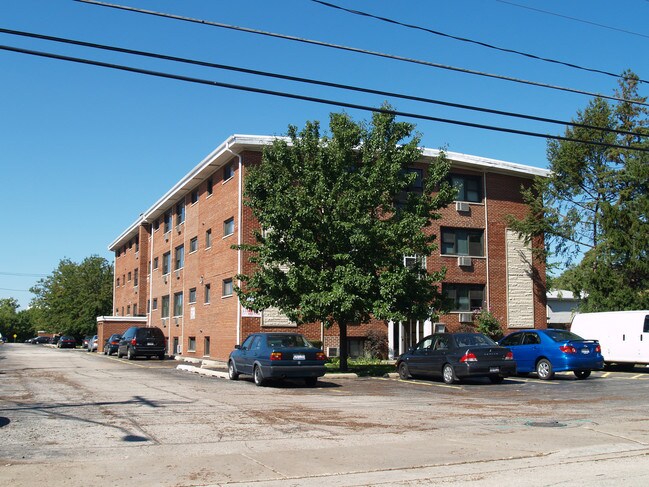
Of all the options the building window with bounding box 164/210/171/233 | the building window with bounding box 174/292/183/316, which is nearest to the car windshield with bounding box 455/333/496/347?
the building window with bounding box 174/292/183/316

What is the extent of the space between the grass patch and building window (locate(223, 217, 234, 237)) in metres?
A: 7.65

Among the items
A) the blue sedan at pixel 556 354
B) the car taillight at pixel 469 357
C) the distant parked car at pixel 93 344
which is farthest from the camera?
the distant parked car at pixel 93 344

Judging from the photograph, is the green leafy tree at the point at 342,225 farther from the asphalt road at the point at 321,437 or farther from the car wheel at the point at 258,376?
the asphalt road at the point at 321,437

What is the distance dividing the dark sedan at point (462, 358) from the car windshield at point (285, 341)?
3.78 metres

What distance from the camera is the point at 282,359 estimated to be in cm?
1848

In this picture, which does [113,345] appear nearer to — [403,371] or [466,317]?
[466,317]

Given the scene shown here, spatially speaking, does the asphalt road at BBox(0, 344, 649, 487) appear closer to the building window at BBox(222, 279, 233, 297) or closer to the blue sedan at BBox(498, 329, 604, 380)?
the blue sedan at BBox(498, 329, 604, 380)

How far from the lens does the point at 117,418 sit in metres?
12.0

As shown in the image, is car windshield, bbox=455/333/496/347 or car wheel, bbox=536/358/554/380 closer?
car windshield, bbox=455/333/496/347

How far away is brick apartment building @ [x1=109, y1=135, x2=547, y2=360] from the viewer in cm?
3058

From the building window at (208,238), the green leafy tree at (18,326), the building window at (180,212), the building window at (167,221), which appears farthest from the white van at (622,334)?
the green leafy tree at (18,326)

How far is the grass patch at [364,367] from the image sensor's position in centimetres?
2400

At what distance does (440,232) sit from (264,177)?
13068mm

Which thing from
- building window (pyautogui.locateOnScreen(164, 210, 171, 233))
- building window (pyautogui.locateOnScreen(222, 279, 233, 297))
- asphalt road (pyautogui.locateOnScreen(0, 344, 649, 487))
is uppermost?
building window (pyautogui.locateOnScreen(164, 210, 171, 233))
